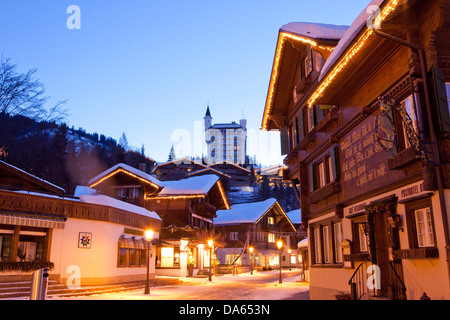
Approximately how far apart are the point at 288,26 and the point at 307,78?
303cm

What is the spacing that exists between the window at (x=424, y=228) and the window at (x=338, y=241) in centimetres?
549

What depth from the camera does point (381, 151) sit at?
11789 mm

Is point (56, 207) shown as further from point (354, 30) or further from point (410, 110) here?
point (410, 110)

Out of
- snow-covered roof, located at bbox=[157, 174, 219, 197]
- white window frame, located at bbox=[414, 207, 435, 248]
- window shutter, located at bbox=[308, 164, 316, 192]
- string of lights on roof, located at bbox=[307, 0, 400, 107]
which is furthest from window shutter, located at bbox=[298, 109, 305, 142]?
snow-covered roof, located at bbox=[157, 174, 219, 197]

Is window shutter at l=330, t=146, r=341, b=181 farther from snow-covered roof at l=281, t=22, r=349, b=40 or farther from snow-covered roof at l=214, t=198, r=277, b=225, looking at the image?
snow-covered roof at l=214, t=198, r=277, b=225

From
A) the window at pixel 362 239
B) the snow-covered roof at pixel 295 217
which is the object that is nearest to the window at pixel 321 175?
the window at pixel 362 239

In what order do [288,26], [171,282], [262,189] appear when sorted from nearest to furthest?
[288,26], [171,282], [262,189]

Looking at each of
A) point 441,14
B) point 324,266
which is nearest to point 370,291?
point 324,266

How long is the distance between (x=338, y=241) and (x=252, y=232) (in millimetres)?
42817

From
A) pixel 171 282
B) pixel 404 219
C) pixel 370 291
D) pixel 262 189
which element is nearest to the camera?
pixel 404 219

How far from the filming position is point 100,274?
2309 centimetres

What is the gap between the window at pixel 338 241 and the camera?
15523mm

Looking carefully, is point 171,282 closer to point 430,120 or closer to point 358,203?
point 358,203

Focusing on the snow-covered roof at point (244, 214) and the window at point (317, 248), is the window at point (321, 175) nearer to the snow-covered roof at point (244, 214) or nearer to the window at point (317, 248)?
the window at point (317, 248)
